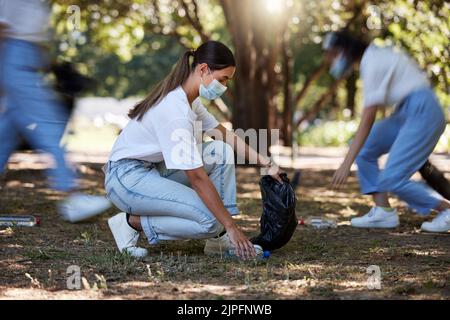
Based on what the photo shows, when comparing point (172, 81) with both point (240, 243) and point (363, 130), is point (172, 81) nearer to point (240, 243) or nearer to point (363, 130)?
point (240, 243)

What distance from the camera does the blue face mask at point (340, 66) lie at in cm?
590

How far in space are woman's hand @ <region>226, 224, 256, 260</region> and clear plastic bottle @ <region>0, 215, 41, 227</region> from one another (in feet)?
7.74

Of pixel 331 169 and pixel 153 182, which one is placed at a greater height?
pixel 153 182

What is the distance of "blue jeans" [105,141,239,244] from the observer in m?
4.79

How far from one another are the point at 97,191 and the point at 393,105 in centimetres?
436

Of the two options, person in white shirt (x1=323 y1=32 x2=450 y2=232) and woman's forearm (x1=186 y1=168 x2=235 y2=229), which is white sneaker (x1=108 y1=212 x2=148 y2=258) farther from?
person in white shirt (x1=323 y1=32 x2=450 y2=232)

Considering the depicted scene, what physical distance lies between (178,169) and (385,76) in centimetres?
184

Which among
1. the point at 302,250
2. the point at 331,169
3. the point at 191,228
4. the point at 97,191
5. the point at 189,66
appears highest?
the point at 189,66

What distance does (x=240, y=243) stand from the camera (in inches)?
181

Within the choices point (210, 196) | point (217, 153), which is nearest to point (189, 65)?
point (217, 153)

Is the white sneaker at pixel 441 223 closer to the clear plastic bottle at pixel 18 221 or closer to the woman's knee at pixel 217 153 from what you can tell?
the woman's knee at pixel 217 153

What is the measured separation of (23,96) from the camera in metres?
5.57

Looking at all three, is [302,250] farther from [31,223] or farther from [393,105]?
[31,223]
